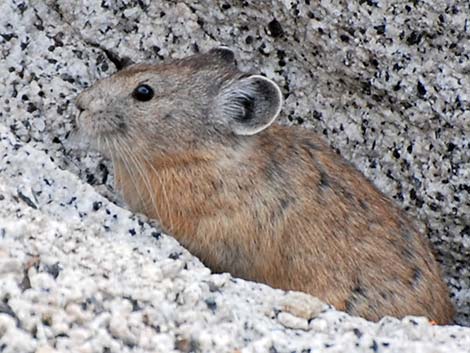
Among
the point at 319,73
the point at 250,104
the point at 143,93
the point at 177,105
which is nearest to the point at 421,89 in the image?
the point at 319,73

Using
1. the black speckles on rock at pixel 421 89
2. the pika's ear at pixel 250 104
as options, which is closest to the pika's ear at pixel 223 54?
the pika's ear at pixel 250 104

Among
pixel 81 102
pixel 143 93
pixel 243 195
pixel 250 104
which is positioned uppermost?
pixel 250 104

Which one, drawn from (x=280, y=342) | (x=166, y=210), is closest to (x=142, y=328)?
(x=280, y=342)

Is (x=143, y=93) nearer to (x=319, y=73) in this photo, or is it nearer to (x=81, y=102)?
(x=81, y=102)

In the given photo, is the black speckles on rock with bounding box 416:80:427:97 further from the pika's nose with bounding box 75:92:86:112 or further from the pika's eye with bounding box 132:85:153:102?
the pika's nose with bounding box 75:92:86:112

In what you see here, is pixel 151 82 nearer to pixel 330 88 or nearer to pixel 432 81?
pixel 330 88

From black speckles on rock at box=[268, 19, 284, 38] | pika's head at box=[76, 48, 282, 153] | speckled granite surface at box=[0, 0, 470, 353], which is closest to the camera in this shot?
pika's head at box=[76, 48, 282, 153]

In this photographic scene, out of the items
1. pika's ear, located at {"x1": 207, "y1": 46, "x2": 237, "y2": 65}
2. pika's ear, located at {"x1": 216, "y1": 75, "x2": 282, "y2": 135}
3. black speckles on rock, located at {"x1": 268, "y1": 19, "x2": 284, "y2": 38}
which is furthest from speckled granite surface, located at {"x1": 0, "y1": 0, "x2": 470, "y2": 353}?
pika's ear, located at {"x1": 216, "y1": 75, "x2": 282, "y2": 135}
